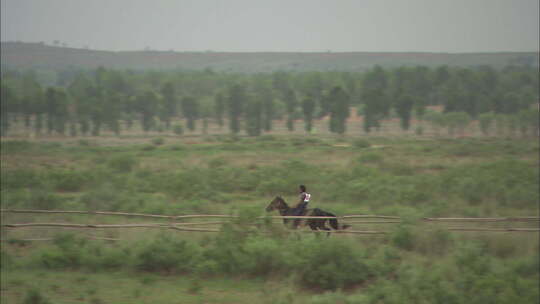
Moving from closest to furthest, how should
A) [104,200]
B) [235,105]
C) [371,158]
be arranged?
[104,200], [371,158], [235,105]

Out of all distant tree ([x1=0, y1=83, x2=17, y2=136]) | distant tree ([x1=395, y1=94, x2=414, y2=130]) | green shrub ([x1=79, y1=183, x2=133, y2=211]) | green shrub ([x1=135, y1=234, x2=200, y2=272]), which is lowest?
green shrub ([x1=135, y1=234, x2=200, y2=272])

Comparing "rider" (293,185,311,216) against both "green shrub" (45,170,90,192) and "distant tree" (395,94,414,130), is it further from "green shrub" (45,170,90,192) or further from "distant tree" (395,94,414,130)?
"distant tree" (395,94,414,130)

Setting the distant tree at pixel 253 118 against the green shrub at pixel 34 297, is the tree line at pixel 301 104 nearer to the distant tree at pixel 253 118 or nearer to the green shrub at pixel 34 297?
the distant tree at pixel 253 118

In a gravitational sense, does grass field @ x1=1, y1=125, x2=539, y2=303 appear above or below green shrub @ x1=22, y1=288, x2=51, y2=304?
above

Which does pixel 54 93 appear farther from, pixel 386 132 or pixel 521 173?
pixel 521 173

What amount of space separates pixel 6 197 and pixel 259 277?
11.5m

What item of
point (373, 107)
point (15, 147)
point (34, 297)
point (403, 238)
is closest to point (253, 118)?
point (373, 107)

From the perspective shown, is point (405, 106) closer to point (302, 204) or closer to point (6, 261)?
point (302, 204)

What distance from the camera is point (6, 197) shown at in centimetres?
1908

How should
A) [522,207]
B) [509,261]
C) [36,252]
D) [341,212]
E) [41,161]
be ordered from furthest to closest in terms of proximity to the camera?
[41,161] → [522,207] → [341,212] → [36,252] → [509,261]

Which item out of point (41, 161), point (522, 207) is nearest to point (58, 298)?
point (522, 207)

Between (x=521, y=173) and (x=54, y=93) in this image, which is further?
(x=54, y=93)

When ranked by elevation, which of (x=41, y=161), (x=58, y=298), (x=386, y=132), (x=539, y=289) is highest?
(x=386, y=132)

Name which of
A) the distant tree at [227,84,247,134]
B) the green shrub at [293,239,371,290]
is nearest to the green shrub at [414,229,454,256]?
the green shrub at [293,239,371,290]
